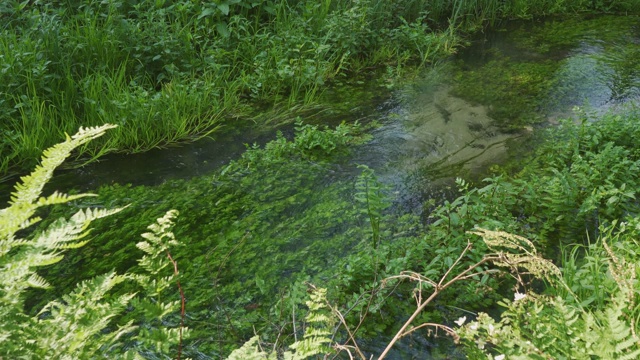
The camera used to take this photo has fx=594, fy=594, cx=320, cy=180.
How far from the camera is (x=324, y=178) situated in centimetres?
466

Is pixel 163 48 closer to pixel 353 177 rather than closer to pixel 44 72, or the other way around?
pixel 44 72

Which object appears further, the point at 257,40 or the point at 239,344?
the point at 257,40

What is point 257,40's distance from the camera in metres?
6.52

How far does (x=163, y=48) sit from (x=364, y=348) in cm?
403

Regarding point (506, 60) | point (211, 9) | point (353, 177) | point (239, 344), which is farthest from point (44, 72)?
point (506, 60)

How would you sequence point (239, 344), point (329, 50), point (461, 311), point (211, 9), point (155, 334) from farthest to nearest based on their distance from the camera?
point (329, 50), point (211, 9), point (461, 311), point (239, 344), point (155, 334)

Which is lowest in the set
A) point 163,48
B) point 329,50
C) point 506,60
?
point 506,60

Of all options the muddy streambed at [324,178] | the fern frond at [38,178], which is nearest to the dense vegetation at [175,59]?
the muddy streambed at [324,178]

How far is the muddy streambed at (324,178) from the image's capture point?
3.46 metres

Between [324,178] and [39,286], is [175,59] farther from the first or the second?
[39,286]

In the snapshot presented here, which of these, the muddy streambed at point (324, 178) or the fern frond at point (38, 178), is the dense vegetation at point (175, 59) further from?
the fern frond at point (38, 178)

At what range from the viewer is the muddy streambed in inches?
136

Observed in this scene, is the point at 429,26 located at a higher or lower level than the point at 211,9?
lower

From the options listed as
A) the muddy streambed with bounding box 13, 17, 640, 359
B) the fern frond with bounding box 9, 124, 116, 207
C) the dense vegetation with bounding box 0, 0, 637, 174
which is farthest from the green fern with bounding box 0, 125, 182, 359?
the dense vegetation with bounding box 0, 0, 637, 174
